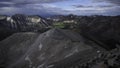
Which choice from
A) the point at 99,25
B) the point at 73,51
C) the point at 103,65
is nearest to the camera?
the point at 103,65

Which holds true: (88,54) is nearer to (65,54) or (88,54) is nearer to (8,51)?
(65,54)

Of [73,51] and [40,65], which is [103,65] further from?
[40,65]

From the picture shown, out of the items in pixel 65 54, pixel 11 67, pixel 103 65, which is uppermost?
pixel 103 65

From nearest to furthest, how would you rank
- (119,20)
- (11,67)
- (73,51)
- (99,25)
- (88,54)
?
1. (88,54)
2. (73,51)
3. (11,67)
4. (99,25)
5. (119,20)

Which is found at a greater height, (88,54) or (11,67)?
(88,54)

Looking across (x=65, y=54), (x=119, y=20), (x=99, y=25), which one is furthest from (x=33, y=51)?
(x=119, y=20)

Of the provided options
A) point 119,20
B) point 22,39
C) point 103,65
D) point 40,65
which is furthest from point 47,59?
point 119,20

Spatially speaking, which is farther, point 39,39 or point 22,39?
point 22,39
